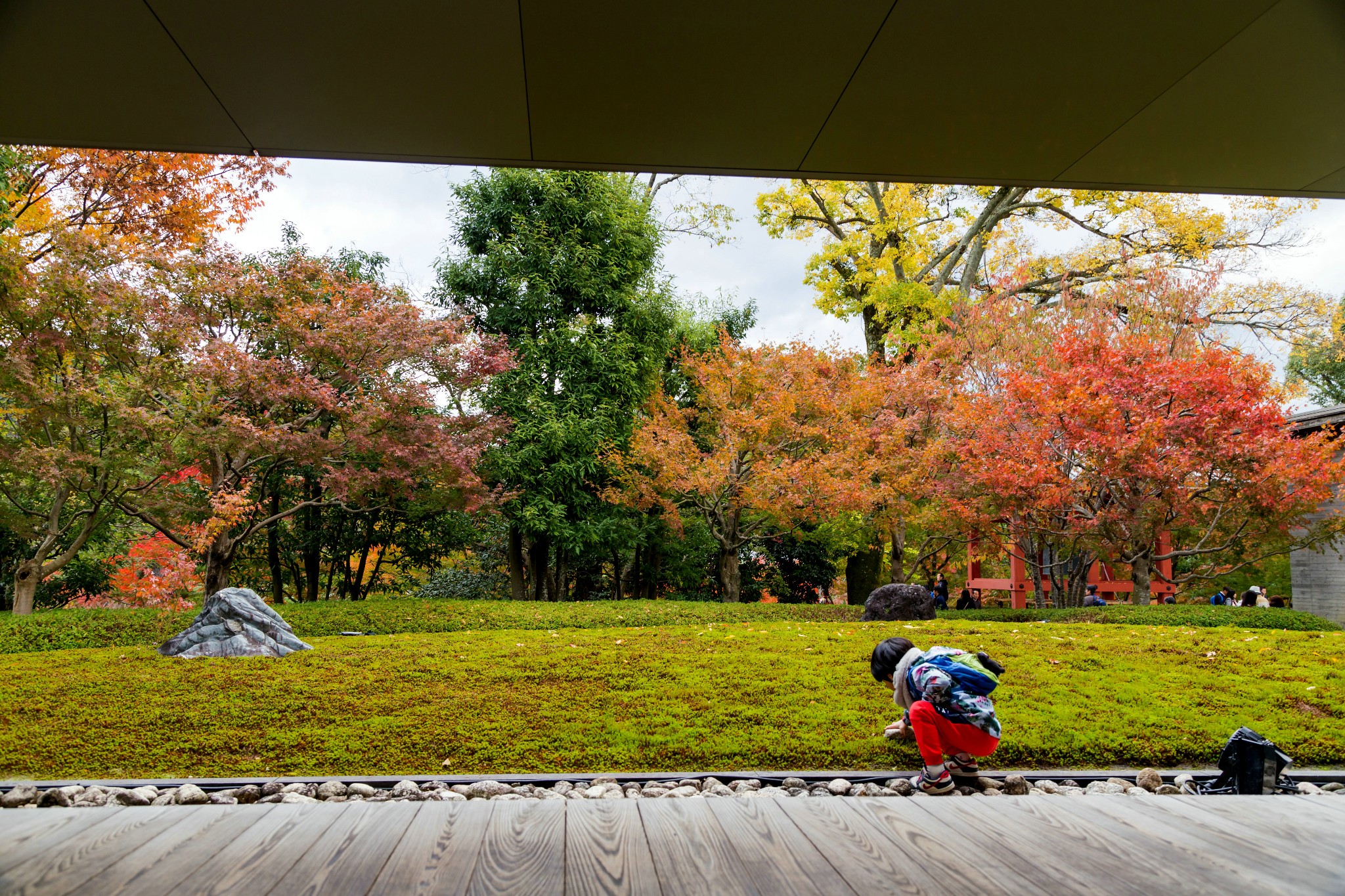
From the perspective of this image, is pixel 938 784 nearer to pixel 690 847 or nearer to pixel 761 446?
pixel 690 847

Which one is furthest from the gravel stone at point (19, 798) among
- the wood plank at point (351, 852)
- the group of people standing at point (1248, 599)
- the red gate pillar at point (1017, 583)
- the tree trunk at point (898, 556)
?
→ the red gate pillar at point (1017, 583)

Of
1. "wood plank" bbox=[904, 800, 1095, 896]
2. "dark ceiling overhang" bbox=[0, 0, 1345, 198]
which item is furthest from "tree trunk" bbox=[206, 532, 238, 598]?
"wood plank" bbox=[904, 800, 1095, 896]

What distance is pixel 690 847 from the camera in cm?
185

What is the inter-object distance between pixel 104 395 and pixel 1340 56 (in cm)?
887

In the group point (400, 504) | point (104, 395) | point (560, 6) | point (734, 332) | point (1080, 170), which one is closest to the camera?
point (560, 6)

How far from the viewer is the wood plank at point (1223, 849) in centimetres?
169

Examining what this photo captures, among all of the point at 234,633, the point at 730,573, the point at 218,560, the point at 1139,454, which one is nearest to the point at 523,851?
the point at 234,633

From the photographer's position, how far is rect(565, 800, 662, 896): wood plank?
164cm

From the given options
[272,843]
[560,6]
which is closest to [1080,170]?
[560,6]

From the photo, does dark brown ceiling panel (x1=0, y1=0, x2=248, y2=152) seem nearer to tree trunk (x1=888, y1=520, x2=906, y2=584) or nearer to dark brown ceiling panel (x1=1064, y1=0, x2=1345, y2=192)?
dark brown ceiling panel (x1=1064, y1=0, x2=1345, y2=192)

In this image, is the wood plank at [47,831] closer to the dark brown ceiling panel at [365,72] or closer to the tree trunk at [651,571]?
the dark brown ceiling panel at [365,72]

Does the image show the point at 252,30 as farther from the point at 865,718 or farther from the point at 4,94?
the point at 865,718

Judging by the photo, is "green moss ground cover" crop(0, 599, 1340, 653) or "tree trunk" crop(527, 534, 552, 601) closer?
"green moss ground cover" crop(0, 599, 1340, 653)

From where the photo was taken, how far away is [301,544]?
35.9 ft
